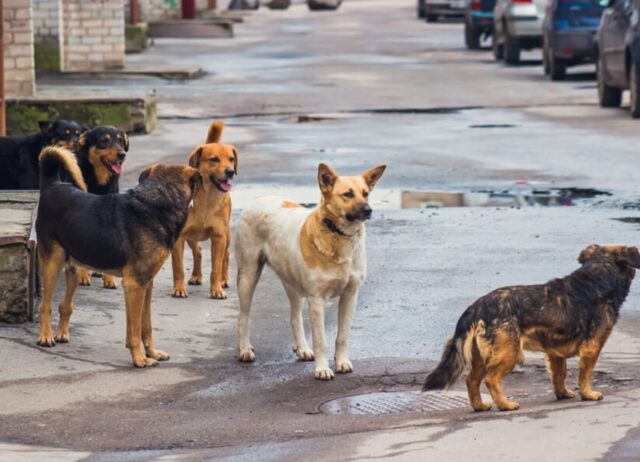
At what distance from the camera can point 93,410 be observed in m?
8.40

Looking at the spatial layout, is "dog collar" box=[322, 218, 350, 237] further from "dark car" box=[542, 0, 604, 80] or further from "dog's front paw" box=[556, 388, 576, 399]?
"dark car" box=[542, 0, 604, 80]

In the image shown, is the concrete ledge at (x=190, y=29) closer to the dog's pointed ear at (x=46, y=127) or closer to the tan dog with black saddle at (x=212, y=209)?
the dog's pointed ear at (x=46, y=127)

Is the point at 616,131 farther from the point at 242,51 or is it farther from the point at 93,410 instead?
the point at 242,51

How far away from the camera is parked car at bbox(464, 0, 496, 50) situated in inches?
1543

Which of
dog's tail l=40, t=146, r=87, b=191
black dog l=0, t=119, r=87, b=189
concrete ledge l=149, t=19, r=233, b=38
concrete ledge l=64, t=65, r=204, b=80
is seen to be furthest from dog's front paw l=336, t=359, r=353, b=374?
concrete ledge l=149, t=19, r=233, b=38

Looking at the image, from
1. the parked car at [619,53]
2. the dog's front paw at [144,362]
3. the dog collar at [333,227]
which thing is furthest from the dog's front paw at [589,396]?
the parked car at [619,53]

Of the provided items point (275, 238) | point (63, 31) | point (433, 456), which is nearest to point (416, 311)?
point (275, 238)

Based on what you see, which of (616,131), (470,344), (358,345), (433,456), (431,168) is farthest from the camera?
(616,131)

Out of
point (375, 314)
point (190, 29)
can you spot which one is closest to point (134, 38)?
point (190, 29)

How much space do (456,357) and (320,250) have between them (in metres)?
1.29

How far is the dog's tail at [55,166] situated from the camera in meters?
9.77

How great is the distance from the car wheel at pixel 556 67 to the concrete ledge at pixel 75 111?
33.9 feet

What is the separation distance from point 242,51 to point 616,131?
65.4 feet

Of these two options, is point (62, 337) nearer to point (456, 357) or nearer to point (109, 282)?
point (109, 282)
